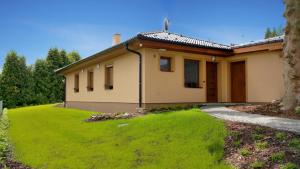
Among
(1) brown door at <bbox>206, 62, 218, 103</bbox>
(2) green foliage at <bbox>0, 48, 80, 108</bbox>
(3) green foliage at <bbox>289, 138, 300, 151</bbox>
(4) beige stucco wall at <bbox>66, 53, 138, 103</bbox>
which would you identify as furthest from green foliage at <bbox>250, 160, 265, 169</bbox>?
(2) green foliage at <bbox>0, 48, 80, 108</bbox>

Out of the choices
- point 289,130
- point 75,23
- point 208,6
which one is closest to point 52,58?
point 75,23

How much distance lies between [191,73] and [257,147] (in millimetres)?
9161

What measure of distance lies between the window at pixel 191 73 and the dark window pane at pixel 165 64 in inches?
37.4

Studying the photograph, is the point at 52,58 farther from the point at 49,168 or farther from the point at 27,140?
the point at 49,168

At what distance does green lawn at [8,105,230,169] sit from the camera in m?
6.03

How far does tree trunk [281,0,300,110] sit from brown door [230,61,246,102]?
5235 millimetres

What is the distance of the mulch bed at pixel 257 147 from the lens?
5273 millimetres

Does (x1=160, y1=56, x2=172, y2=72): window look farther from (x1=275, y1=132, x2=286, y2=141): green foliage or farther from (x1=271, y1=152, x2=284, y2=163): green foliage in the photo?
(x1=271, y1=152, x2=284, y2=163): green foliage

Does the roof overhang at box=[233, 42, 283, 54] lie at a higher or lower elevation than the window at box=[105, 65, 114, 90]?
higher

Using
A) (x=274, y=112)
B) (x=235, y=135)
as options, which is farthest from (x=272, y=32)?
(x=235, y=135)

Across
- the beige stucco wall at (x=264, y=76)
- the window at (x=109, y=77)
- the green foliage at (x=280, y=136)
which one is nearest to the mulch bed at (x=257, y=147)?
the green foliage at (x=280, y=136)

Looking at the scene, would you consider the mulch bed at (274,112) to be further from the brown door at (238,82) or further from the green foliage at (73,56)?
the green foliage at (73,56)

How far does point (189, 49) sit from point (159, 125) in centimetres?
619

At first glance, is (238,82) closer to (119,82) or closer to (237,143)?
(119,82)
